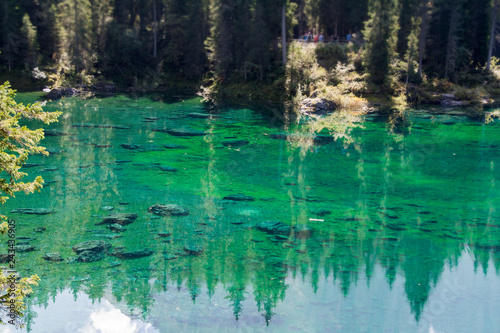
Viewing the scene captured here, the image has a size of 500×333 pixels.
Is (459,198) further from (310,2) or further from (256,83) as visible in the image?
(310,2)

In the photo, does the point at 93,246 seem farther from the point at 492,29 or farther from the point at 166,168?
the point at 492,29

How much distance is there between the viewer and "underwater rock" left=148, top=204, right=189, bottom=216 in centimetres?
1541

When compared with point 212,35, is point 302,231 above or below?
below

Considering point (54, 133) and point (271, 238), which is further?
point (54, 133)

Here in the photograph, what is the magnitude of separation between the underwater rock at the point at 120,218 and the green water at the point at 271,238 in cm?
36

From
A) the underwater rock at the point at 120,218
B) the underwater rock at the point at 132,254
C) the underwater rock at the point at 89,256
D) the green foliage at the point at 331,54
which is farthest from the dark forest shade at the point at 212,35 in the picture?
the underwater rock at the point at 89,256

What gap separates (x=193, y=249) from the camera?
1289cm

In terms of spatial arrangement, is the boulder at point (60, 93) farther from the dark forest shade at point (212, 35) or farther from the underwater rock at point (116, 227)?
the underwater rock at point (116, 227)

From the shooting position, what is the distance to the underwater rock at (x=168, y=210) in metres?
15.4

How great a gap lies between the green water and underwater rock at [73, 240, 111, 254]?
24cm

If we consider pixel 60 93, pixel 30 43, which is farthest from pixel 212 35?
pixel 30 43

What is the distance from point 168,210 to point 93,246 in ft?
11.3

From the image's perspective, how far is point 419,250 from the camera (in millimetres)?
13070

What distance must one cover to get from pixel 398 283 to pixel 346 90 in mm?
33892
